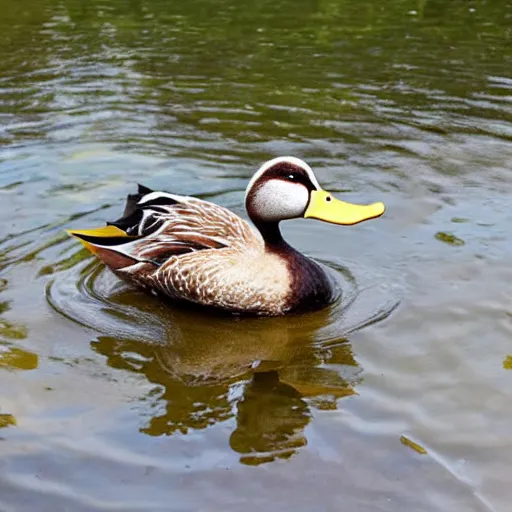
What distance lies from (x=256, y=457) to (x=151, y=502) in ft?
1.95

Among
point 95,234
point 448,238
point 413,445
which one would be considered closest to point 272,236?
point 95,234

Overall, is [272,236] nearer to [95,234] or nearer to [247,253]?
[247,253]

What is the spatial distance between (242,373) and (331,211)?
4.39 ft

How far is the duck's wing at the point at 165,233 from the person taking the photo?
6.29 metres

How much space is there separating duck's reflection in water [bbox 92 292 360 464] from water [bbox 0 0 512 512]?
0.05 ft

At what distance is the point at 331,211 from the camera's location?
6.07 meters

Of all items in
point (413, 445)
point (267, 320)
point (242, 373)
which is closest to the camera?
point (413, 445)

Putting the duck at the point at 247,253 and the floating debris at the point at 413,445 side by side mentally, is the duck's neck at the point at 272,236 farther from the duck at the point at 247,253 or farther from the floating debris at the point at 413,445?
the floating debris at the point at 413,445

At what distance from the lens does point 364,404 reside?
4.95 m

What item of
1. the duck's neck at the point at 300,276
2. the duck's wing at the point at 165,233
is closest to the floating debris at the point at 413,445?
the duck's neck at the point at 300,276

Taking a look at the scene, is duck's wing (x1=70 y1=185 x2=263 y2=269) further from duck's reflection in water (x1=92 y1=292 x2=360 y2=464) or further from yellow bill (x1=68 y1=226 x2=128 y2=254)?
duck's reflection in water (x1=92 y1=292 x2=360 y2=464)

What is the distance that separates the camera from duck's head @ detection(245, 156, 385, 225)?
602 cm

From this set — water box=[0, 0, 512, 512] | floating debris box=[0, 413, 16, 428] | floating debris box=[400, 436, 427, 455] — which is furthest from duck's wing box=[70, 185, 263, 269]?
floating debris box=[400, 436, 427, 455]

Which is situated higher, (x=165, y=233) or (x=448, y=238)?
(x=165, y=233)
